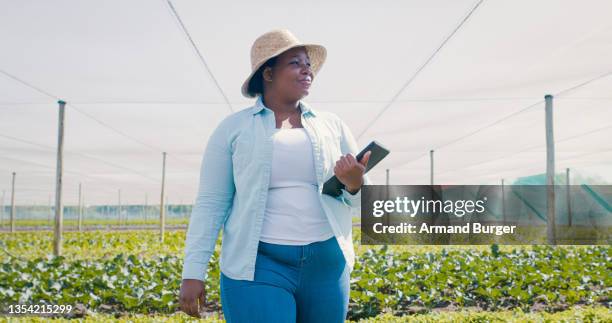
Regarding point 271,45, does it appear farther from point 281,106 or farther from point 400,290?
point 400,290

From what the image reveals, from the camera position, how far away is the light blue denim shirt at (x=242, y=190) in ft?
6.17

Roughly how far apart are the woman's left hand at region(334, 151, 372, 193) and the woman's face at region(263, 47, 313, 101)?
32 cm

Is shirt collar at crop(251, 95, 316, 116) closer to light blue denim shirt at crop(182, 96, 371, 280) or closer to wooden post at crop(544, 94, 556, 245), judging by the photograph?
light blue denim shirt at crop(182, 96, 371, 280)

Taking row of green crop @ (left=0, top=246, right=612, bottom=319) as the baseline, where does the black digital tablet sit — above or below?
above

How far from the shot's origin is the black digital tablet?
6.06 feet

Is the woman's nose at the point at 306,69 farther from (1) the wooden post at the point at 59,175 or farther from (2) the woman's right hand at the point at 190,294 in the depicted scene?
(1) the wooden post at the point at 59,175

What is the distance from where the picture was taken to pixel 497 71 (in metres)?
A: 7.83

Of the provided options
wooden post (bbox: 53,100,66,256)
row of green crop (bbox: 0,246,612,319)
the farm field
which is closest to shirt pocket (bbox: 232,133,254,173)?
the farm field

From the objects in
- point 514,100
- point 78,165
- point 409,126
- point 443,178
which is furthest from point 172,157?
point 443,178

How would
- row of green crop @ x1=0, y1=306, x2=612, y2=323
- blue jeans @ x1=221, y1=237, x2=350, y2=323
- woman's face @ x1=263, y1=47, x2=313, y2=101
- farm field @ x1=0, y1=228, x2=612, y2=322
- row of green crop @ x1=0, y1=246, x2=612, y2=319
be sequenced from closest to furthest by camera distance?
blue jeans @ x1=221, y1=237, x2=350, y2=323, woman's face @ x1=263, y1=47, x2=313, y2=101, row of green crop @ x1=0, y1=306, x2=612, y2=323, farm field @ x1=0, y1=228, x2=612, y2=322, row of green crop @ x1=0, y1=246, x2=612, y2=319

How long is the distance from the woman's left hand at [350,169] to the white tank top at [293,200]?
11 centimetres

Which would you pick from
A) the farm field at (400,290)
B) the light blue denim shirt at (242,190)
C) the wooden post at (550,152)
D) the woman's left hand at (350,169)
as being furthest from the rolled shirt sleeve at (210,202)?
the wooden post at (550,152)

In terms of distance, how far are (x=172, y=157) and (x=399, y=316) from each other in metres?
11.9

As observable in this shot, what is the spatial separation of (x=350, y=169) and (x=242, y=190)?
36 centimetres
